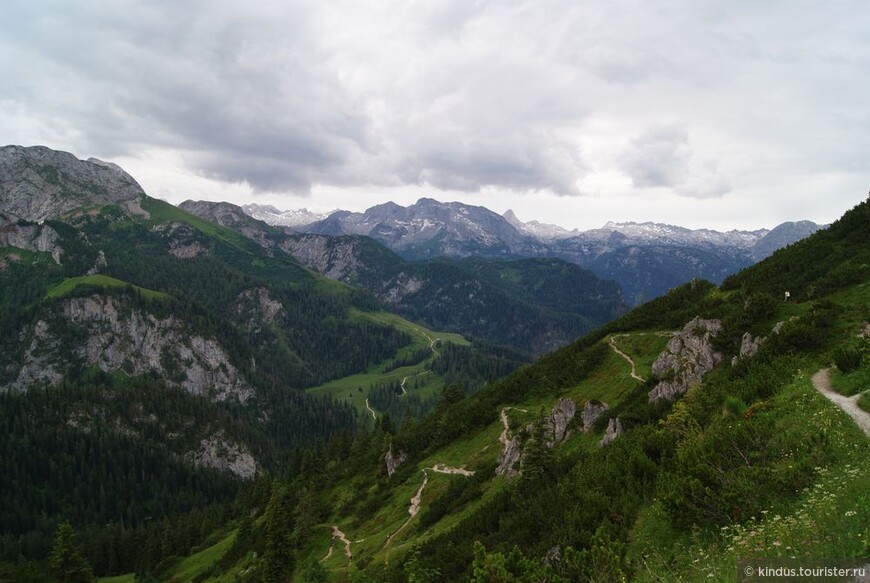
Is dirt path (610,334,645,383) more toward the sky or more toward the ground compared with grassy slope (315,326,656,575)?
more toward the sky

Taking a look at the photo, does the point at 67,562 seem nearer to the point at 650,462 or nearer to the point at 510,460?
the point at 510,460

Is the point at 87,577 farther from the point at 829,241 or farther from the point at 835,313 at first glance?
the point at 829,241

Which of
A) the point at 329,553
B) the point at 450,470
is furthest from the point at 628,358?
the point at 329,553

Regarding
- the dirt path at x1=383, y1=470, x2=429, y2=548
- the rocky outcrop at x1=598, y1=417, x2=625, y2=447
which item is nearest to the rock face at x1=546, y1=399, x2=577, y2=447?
the rocky outcrop at x1=598, y1=417, x2=625, y2=447

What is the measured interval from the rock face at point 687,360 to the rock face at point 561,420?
10.1 meters

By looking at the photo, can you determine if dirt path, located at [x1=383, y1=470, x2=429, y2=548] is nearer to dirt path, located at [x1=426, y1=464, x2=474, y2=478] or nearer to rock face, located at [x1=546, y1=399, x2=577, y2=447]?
dirt path, located at [x1=426, y1=464, x2=474, y2=478]

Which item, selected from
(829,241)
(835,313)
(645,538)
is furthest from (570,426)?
(829,241)

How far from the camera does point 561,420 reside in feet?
186

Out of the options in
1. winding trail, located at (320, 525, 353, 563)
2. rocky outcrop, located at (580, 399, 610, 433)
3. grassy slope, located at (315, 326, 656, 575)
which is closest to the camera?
rocky outcrop, located at (580, 399, 610, 433)

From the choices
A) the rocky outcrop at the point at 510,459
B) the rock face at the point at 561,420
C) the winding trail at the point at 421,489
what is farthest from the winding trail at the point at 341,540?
the rock face at the point at 561,420

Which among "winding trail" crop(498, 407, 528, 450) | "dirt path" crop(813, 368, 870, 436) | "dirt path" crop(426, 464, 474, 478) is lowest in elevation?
"dirt path" crop(426, 464, 474, 478)

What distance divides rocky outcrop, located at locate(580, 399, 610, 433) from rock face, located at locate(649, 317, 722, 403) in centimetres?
624

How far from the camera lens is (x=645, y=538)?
20.6 m

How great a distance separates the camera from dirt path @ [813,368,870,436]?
68.6 feet
